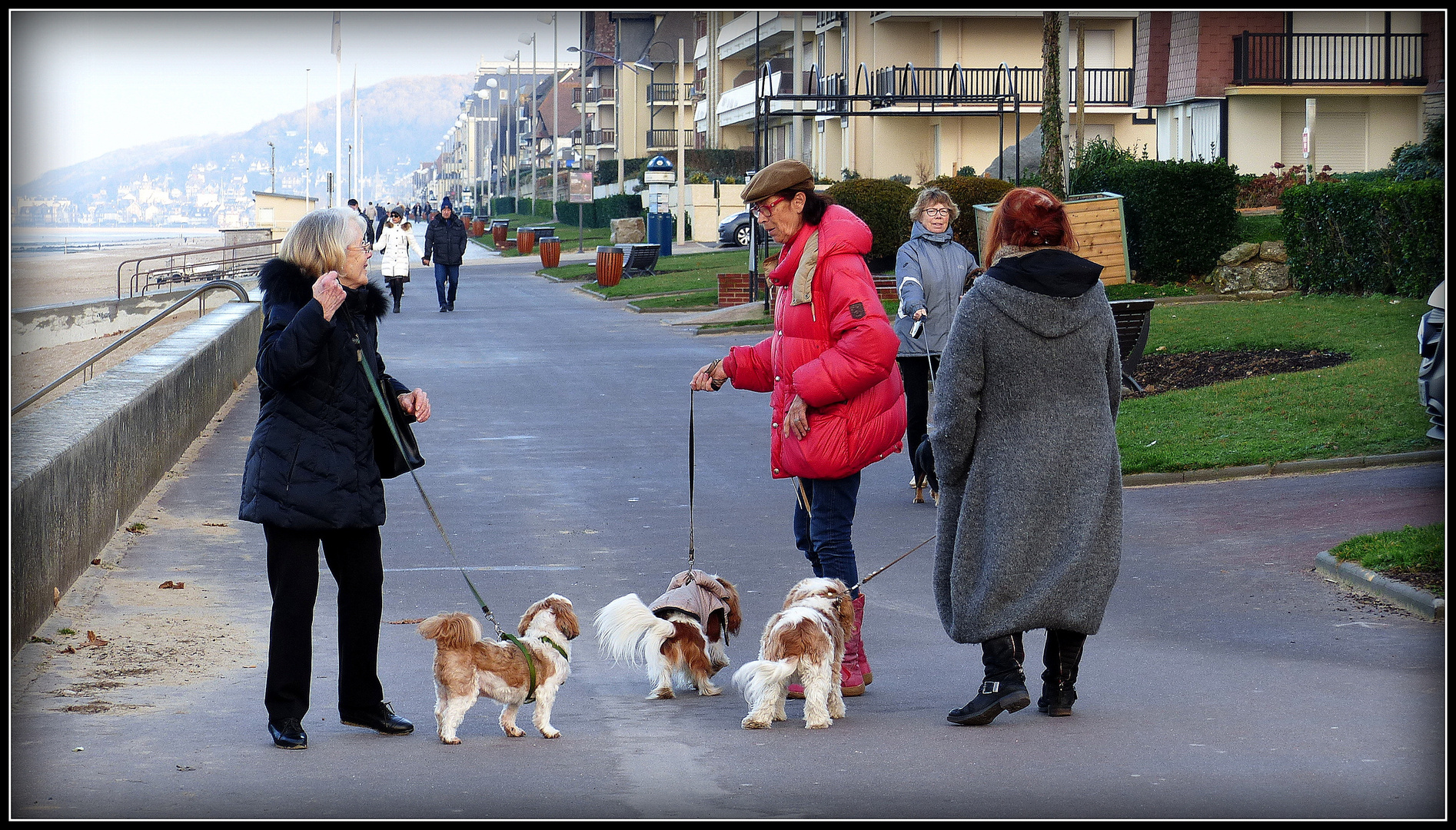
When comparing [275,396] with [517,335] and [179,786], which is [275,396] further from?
[517,335]

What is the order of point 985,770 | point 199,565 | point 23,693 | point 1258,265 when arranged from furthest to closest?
point 1258,265, point 199,565, point 23,693, point 985,770

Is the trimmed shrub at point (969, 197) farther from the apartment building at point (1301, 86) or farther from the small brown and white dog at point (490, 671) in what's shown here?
the small brown and white dog at point (490, 671)

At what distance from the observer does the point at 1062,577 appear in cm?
534

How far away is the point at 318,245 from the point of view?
530 centimetres

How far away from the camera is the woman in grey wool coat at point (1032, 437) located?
5.34 m

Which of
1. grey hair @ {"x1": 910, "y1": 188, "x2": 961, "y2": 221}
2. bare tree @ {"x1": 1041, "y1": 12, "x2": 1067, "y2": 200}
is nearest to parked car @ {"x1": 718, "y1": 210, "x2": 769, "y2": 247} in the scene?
bare tree @ {"x1": 1041, "y1": 12, "x2": 1067, "y2": 200}

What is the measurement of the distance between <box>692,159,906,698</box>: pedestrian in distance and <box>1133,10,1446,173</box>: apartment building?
36.2m

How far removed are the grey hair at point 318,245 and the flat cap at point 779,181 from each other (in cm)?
147

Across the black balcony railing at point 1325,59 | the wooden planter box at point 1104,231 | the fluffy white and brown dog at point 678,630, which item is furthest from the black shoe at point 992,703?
the black balcony railing at point 1325,59

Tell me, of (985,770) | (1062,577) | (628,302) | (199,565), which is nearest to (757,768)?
(985,770)

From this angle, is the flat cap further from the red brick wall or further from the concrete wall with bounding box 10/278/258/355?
the red brick wall

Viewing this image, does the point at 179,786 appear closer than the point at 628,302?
Yes

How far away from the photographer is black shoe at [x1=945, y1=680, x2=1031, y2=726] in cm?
543

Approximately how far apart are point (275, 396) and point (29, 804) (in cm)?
149
